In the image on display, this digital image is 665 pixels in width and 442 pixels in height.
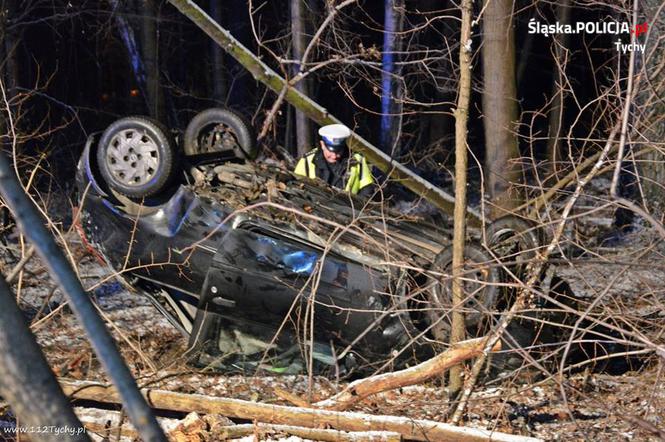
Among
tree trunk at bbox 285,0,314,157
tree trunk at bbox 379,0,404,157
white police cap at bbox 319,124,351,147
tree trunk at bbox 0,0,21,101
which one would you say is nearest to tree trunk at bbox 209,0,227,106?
tree trunk at bbox 379,0,404,157

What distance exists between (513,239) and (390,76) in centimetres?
710

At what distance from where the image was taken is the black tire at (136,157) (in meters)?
6.49

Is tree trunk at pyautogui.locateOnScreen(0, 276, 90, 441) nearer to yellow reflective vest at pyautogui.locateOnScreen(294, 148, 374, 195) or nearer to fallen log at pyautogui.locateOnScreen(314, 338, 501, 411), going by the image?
fallen log at pyautogui.locateOnScreen(314, 338, 501, 411)

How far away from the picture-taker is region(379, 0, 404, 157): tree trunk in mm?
12078

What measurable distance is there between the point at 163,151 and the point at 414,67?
722cm

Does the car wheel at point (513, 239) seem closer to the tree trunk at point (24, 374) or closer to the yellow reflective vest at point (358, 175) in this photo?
the yellow reflective vest at point (358, 175)

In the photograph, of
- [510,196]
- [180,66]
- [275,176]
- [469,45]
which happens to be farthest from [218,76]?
[469,45]

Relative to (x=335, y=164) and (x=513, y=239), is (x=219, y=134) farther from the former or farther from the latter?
(x=513, y=239)

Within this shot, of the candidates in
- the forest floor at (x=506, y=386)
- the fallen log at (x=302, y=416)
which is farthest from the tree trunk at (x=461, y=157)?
the fallen log at (x=302, y=416)

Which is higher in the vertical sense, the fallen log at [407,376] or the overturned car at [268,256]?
the overturned car at [268,256]

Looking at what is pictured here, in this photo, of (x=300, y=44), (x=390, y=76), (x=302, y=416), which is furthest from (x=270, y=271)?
(x=390, y=76)

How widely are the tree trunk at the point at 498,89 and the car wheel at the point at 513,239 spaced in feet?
9.81

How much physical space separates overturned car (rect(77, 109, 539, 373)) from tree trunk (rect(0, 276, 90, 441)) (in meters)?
3.10

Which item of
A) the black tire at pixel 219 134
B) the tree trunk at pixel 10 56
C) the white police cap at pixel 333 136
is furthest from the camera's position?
the tree trunk at pixel 10 56
